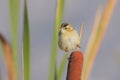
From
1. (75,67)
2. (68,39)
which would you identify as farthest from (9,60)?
(68,39)

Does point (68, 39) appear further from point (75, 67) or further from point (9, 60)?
point (9, 60)

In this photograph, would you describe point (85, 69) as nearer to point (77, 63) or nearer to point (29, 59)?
point (77, 63)

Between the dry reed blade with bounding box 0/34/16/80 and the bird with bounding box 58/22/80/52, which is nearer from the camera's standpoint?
the dry reed blade with bounding box 0/34/16/80

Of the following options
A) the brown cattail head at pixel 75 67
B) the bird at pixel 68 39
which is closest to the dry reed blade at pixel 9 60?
the brown cattail head at pixel 75 67

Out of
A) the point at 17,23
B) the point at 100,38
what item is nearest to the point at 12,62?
the point at 17,23

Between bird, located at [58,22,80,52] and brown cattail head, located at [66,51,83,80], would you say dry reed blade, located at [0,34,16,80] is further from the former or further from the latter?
bird, located at [58,22,80,52]

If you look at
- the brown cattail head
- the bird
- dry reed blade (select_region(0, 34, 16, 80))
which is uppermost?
dry reed blade (select_region(0, 34, 16, 80))

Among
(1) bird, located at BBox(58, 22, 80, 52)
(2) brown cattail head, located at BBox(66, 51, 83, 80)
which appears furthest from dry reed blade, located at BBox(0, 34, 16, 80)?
(1) bird, located at BBox(58, 22, 80, 52)

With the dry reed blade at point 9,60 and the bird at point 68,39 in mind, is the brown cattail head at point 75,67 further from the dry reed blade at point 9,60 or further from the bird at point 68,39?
the bird at point 68,39
